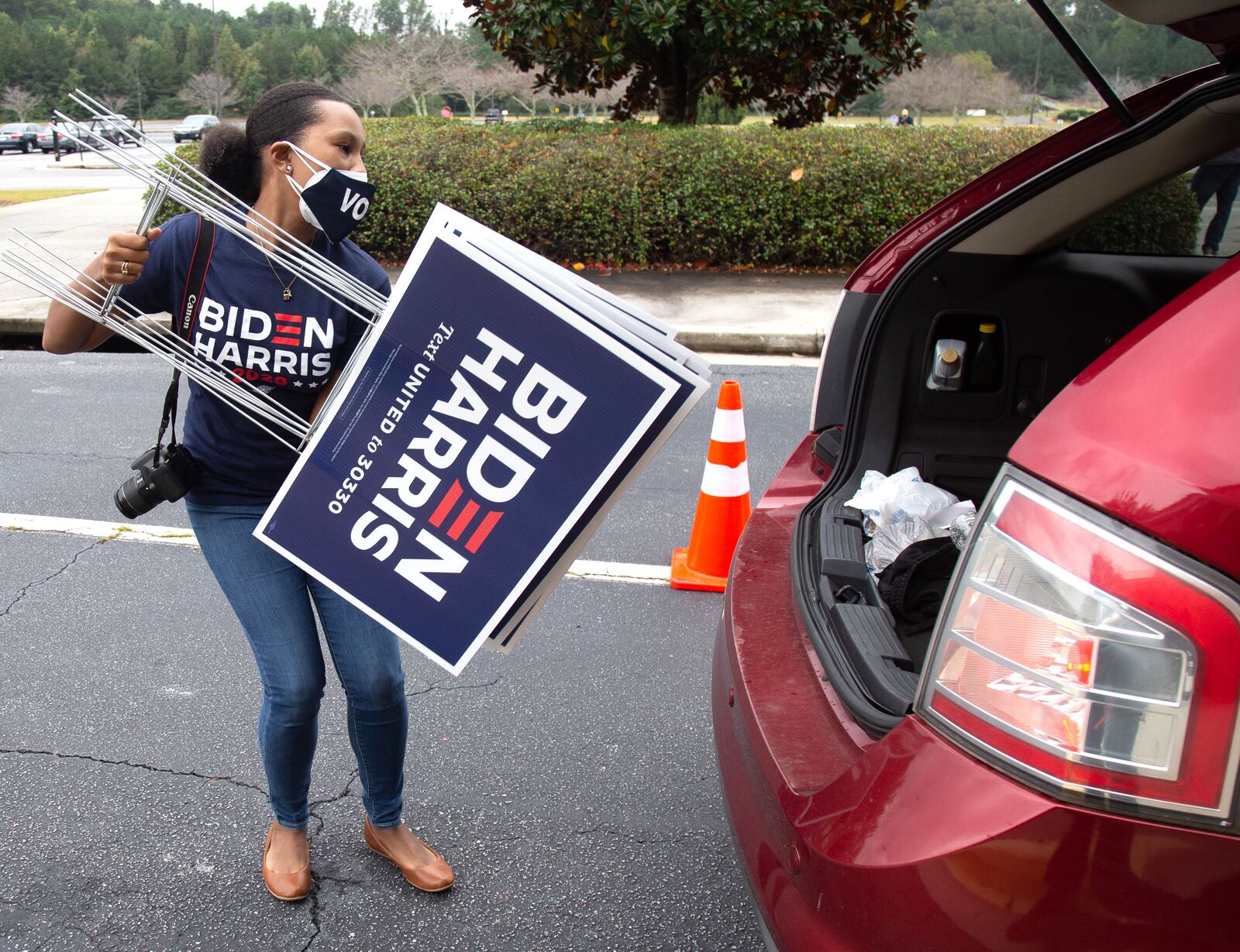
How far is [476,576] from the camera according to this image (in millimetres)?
2049

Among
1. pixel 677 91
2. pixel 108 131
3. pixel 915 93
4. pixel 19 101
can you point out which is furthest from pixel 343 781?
pixel 19 101

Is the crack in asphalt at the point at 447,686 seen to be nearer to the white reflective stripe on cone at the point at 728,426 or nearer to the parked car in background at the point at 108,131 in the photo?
the white reflective stripe on cone at the point at 728,426

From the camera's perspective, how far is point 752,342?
27.6 ft

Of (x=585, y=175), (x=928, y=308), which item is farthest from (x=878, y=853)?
(x=585, y=175)

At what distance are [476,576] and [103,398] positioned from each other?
17.9 ft

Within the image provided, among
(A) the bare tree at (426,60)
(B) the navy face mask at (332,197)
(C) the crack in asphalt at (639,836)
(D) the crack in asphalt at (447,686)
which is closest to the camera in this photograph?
(B) the navy face mask at (332,197)

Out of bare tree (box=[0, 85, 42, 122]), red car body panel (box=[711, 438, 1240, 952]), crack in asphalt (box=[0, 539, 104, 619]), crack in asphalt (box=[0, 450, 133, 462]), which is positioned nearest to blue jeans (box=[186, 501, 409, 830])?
red car body panel (box=[711, 438, 1240, 952])

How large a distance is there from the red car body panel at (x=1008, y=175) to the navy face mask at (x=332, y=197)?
1.38 m

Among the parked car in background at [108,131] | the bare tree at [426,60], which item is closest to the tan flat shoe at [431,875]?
the parked car in background at [108,131]

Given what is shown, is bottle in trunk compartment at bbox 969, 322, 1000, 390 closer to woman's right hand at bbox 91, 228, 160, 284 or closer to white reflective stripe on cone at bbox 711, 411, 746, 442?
white reflective stripe on cone at bbox 711, 411, 746, 442

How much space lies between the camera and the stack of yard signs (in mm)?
1913

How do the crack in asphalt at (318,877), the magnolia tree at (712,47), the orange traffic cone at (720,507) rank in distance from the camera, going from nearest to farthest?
the crack in asphalt at (318,877) → the orange traffic cone at (720,507) → the magnolia tree at (712,47)

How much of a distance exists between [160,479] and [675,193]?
340 inches

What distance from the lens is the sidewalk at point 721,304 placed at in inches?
331
